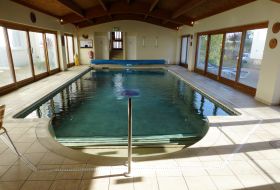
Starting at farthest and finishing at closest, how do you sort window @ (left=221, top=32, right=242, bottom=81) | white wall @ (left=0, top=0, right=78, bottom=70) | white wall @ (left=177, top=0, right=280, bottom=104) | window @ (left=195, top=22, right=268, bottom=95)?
window @ (left=221, top=32, right=242, bottom=81) < window @ (left=195, top=22, right=268, bottom=95) < white wall @ (left=0, top=0, right=78, bottom=70) < white wall @ (left=177, top=0, right=280, bottom=104)

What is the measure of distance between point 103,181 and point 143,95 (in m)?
4.22

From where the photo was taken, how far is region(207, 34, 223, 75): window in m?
7.51

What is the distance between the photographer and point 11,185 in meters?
1.91

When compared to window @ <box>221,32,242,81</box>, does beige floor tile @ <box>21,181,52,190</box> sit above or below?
below

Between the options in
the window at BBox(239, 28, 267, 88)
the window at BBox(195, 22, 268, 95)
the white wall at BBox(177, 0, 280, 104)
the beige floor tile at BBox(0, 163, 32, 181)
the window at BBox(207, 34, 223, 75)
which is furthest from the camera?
the window at BBox(207, 34, 223, 75)

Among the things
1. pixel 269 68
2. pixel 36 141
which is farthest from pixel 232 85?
pixel 36 141

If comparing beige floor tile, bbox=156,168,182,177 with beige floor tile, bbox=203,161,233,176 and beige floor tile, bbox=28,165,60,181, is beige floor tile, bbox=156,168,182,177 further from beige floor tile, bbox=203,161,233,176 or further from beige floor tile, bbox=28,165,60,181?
beige floor tile, bbox=28,165,60,181

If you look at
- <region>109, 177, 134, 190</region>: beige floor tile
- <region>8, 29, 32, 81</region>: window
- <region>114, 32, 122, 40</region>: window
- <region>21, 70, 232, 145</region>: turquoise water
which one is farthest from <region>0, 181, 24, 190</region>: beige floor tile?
<region>114, 32, 122, 40</region>: window

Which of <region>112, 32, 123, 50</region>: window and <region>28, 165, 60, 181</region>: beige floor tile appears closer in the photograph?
<region>28, 165, 60, 181</region>: beige floor tile

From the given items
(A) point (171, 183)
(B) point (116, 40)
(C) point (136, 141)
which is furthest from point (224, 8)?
(B) point (116, 40)

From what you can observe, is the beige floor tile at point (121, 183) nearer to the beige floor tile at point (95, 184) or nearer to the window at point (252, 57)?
the beige floor tile at point (95, 184)

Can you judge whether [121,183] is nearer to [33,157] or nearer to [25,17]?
[33,157]

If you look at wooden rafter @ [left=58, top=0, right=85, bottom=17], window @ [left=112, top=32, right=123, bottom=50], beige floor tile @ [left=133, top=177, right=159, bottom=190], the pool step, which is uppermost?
wooden rafter @ [left=58, top=0, right=85, bottom=17]

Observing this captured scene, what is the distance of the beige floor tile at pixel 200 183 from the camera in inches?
75.7
